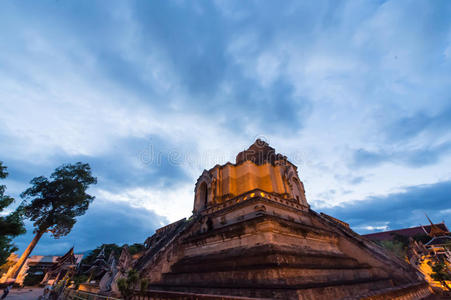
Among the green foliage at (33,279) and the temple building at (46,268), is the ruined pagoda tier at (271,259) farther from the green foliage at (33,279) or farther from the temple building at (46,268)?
the green foliage at (33,279)

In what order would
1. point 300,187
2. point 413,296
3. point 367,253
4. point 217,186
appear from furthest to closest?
point 300,187 → point 217,186 → point 367,253 → point 413,296

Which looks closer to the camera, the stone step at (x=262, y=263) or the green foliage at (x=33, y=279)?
the stone step at (x=262, y=263)

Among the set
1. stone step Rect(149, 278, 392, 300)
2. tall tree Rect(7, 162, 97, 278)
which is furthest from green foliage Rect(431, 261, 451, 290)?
tall tree Rect(7, 162, 97, 278)

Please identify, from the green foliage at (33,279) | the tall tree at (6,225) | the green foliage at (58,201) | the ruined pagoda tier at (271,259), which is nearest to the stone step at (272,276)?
the ruined pagoda tier at (271,259)

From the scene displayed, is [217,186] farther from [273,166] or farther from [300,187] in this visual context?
[300,187]

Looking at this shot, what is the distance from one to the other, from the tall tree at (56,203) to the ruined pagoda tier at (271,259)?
1932 centimetres

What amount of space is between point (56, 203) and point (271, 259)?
28957 mm

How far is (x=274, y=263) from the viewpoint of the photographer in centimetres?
788

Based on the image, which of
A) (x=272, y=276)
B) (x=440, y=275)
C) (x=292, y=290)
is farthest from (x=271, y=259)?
(x=440, y=275)

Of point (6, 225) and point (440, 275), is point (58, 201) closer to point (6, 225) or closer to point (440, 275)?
point (6, 225)

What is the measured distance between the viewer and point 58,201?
24703 mm

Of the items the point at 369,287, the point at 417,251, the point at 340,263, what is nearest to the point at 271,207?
the point at 340,263

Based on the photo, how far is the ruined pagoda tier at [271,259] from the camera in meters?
7.65

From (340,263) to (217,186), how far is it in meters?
10.8
